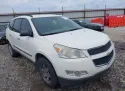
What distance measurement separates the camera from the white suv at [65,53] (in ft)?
10.5

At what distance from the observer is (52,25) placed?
15.0 feet

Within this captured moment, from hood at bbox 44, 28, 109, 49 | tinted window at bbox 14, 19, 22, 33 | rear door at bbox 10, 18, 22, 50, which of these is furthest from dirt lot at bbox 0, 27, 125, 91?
tinted window at bbox 14, 19, 22, 33

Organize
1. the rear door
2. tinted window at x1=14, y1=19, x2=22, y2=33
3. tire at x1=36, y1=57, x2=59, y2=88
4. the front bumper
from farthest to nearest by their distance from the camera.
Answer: tinted window at x1=14, y1=19, x2=22, y2=33 < the rear door < tire at x1=36, y1=57, x2=59, y2=88 < the front bumper

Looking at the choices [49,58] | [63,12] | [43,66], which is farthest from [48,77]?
[63,12]

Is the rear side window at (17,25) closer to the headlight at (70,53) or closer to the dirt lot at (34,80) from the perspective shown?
the dirt lot at (34,80)

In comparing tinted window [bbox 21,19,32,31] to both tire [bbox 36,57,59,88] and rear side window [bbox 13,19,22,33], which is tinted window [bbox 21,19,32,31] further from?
tire [bbox 36,57,59,88]

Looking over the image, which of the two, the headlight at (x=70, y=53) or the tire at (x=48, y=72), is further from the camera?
the tire at (x=48, y=72)

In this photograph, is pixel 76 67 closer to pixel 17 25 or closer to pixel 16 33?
pixel 16 33

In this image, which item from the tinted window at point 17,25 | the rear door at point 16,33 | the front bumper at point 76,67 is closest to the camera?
the front bumper at point 76,67

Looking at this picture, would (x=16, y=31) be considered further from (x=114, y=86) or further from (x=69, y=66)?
(x=114, y=86)

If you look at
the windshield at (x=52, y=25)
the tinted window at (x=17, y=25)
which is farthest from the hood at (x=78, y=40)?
the tinted window at (x=17, y=25)

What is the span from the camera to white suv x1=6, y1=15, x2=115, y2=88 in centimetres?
321

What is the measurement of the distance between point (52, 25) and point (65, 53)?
60.0 inches

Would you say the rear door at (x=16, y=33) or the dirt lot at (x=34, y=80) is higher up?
the rear door at (x=16, y=33)
